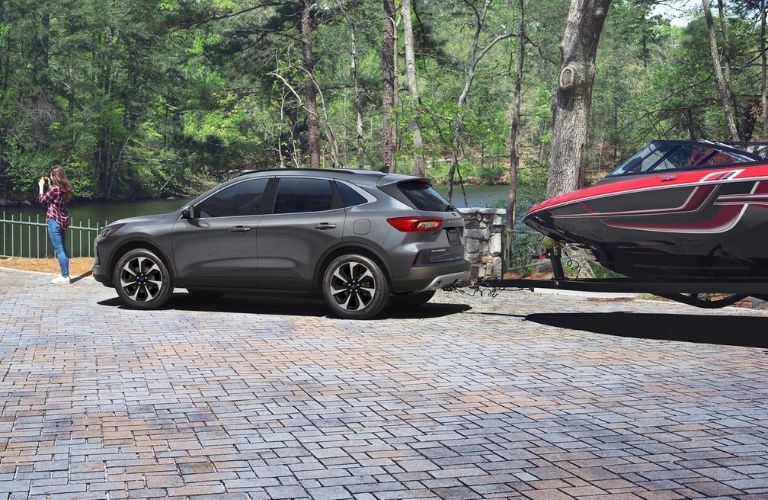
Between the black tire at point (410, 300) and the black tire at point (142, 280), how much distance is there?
2.95 meters

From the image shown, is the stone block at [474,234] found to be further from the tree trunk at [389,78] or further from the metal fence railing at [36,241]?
the tree trunk at [389,78]

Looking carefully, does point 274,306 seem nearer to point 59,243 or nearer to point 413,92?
point 59,243

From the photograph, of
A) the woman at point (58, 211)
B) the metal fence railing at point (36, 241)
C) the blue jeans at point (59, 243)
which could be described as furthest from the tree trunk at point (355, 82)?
the blue jeans at point (59, 243)

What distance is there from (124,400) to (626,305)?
27.5ft

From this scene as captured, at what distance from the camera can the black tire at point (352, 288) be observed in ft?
37.9

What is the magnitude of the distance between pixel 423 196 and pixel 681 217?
3568 mm

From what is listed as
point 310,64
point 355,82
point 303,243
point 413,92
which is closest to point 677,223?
point 303,243

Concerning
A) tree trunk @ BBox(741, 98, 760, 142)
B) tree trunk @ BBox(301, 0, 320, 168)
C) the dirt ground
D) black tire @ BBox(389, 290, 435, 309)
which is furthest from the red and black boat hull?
tree trunk @ BBox(301, 0, 320, 168)

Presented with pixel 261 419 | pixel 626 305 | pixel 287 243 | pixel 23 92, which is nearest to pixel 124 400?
pixel 261 419

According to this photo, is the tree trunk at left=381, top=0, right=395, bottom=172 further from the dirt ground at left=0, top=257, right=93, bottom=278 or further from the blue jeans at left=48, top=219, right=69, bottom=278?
the blue jeans at left=48, top=219, right=69, bottom=278

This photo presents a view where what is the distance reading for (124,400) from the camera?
717 cm

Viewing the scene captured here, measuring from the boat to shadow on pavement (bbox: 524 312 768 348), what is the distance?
0.85 m

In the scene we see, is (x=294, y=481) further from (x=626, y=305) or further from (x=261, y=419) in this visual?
(x=626, y=305)

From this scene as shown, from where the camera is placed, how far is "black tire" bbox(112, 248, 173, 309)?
12555 mm
